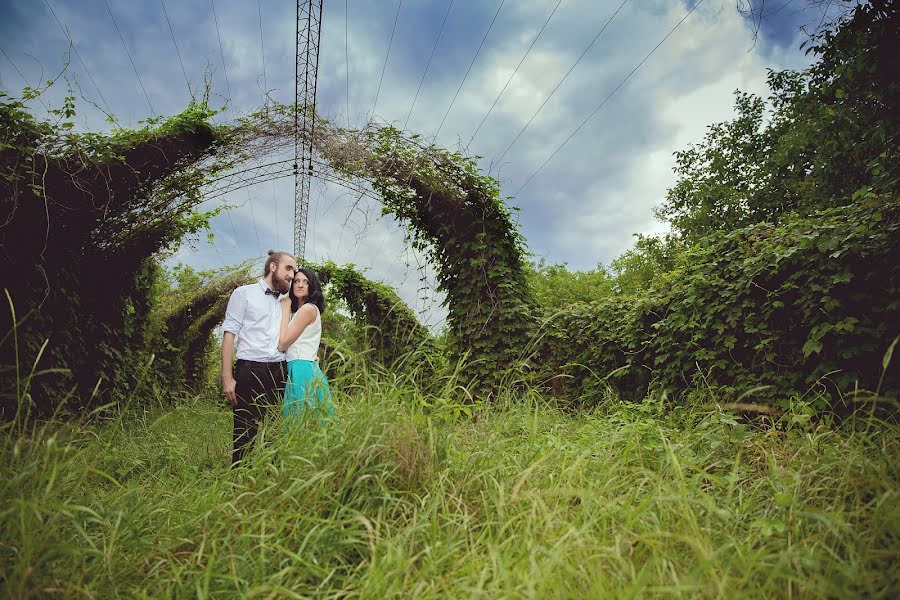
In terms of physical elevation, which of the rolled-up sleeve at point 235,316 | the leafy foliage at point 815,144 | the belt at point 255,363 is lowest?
the belt at point 255,363

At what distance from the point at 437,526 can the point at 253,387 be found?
2.10 meters

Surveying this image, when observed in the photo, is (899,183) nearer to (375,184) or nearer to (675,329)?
(675,329)

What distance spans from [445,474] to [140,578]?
1.16m

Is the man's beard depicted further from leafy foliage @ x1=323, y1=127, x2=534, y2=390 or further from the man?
leafy foliage @ x1=323, y1=127, x2=534, y2=390

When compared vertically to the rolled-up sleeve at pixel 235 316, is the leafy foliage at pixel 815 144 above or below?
above

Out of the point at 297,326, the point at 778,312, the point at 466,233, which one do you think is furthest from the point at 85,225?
the point at 778,312

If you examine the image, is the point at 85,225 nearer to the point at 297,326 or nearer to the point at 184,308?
the point at 297,326

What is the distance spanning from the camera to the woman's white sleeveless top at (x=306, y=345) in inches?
134

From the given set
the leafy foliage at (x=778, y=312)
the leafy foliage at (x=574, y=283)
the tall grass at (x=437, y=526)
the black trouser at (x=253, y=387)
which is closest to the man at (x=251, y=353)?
the black trouser at (x=253, y=387)

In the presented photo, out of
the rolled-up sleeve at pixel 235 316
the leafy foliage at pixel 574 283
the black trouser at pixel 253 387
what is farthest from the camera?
the leafy foliage at pixel 574 283

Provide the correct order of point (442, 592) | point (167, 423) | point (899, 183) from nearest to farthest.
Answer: point (442, 592) < point (899, 183) < point (167, 423)

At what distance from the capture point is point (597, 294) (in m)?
27.3

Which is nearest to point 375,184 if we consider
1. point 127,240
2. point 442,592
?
point 127,240

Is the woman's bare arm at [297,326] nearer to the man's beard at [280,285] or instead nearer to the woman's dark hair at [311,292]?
the woman's dark hair at [311,292]
